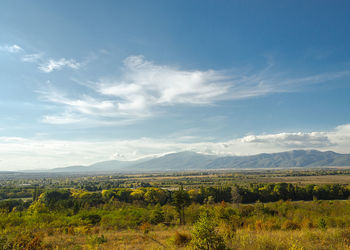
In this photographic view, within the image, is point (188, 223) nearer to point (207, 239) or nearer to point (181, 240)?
point (181, 240)

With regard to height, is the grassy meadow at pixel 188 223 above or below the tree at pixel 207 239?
below

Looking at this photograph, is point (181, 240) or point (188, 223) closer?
point (181, 240)

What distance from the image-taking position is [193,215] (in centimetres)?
3725

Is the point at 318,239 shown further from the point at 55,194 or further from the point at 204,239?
the point at 55,194

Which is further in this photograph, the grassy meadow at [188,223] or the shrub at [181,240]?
the shrub at [181,240]

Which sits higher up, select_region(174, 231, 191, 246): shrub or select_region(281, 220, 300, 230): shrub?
select_region(174, 231, 191, 246): shrub

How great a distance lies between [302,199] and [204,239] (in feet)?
282

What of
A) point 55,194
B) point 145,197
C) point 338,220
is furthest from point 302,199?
point 55,194

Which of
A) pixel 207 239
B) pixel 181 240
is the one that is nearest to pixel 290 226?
pixel 181 240

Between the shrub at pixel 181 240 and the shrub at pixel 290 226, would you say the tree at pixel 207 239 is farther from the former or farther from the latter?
the shrub at pixel 290 226

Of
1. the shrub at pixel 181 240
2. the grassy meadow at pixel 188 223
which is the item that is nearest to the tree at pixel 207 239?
the grassy meadow at pixel 188 223

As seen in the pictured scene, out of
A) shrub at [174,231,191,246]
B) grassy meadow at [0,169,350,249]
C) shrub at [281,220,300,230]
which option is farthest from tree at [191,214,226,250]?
shrub at [281,220,300,230]

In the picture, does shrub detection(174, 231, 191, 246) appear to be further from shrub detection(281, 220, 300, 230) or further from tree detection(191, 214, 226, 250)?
shrub detection(281, 220, 300, 230)

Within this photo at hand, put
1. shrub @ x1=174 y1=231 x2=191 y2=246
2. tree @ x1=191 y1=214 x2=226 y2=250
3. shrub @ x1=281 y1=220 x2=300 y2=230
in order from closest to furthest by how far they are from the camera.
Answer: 1. tree @ x1=191 y1=214 x2=226 y2=250
2. shrub @ x1=174 y1=231 x2=191 y2=246
3. shrub @ x1=281 y1=220 x2=300 y2=230
